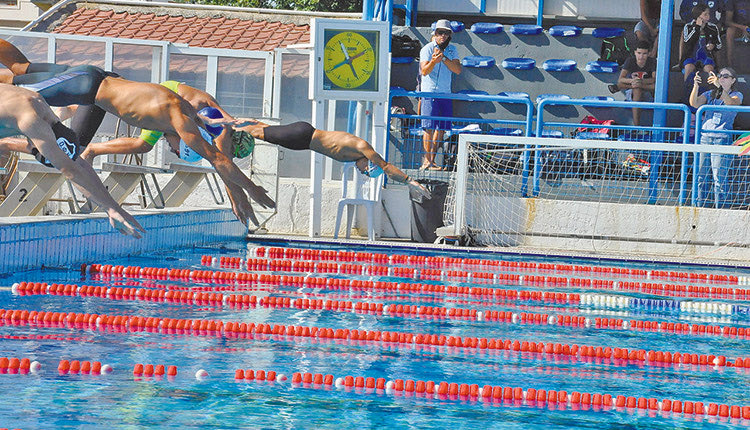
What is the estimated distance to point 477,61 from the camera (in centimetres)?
1434

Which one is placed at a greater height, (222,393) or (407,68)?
(407,68)

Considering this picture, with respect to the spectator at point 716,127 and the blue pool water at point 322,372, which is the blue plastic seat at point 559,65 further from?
the blue pool water at point 322,372

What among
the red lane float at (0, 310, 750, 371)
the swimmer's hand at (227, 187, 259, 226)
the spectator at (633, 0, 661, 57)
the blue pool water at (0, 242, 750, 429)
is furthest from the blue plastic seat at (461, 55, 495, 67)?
the swimmer's hand at (227, 187, 259, 226)

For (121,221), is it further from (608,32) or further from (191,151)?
(608,32)

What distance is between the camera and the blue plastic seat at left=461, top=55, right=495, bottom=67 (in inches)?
563

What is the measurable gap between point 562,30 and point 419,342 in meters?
9.28

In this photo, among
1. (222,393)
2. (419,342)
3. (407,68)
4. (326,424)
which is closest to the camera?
(326,424)

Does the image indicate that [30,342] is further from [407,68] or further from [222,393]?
[407,68]

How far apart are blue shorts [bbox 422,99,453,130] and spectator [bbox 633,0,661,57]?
2.93 meters

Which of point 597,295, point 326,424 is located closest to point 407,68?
point 597,295

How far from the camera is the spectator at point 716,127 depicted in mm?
11867

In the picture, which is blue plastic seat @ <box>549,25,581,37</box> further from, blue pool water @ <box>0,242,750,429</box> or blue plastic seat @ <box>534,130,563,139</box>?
blue pool water @ <box>0,242,750,429</box>

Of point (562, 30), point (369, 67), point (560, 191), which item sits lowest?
point (560, 191)

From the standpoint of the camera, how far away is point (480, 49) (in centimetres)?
1465
